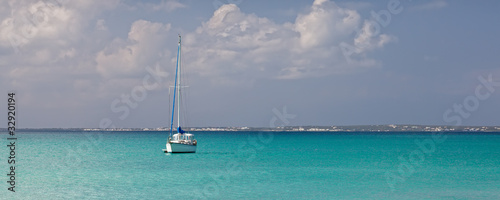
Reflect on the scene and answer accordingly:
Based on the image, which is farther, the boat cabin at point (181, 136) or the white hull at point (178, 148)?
the boat cabin at point (181, 136)

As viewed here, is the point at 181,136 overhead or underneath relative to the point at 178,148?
overhead

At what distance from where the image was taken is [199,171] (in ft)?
150

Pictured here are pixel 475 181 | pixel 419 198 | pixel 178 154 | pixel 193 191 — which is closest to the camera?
pixel 419 198

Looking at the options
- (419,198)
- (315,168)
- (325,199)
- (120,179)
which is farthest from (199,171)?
(419,198)

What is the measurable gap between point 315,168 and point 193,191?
1953cm

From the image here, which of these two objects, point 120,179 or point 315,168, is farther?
point 315,168

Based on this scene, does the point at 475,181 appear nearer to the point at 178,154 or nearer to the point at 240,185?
the point at 240,185

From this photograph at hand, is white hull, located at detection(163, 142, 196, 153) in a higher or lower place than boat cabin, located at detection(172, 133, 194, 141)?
lower

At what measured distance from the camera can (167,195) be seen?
31734 millimetres

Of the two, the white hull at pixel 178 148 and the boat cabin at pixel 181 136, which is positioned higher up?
the boat cabin at pixel 181 136

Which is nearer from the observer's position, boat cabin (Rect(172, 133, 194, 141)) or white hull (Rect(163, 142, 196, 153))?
white hull (Rect(163, 142, 196, 153))

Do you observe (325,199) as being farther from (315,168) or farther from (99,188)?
(315,168)

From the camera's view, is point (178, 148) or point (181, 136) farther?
point (181, 136)

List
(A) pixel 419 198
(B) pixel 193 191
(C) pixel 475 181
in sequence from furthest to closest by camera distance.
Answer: (C) pixel 475 181, (B) pixel 193 191, (A) pixel 419 198
